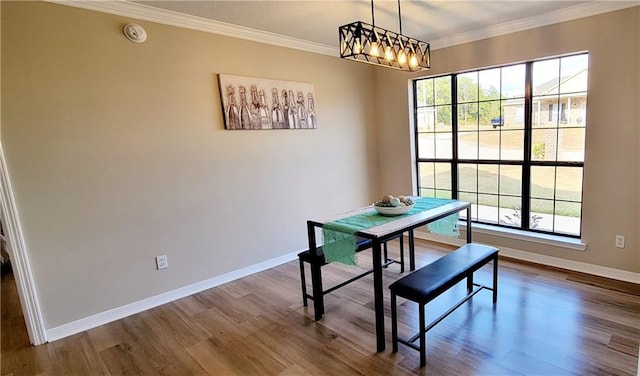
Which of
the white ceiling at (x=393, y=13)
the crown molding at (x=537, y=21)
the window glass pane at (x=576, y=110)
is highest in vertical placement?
the white ceiling at (x=393, y=13)

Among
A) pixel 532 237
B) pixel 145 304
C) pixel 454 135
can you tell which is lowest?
pixel 145 304

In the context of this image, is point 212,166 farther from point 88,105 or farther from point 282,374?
point 282,374

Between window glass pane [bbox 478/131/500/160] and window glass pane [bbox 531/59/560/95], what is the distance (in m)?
0.58

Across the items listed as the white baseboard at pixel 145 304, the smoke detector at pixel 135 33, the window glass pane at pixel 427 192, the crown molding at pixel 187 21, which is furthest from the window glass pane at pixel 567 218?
the smoke detector at pixel 135 33

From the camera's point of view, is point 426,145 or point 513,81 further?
point 426,145

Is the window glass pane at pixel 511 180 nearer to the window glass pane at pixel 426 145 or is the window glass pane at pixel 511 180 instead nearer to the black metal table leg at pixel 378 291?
the window glass pane at pixel 426 145

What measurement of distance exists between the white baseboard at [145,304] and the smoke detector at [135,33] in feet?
7.09

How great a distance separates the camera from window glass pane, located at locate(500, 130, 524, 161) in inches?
139

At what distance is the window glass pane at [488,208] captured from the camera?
152 inches

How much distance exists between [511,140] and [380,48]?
87.3 inches

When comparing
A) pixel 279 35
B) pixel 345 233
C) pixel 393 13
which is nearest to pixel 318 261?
pixel 345 233

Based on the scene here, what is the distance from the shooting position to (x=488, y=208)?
3912mm

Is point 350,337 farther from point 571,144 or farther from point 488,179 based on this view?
point 571,144

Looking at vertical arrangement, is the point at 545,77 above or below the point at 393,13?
below
